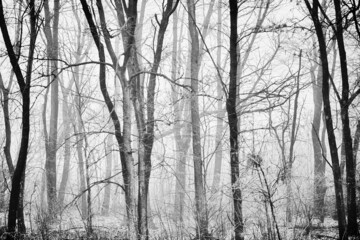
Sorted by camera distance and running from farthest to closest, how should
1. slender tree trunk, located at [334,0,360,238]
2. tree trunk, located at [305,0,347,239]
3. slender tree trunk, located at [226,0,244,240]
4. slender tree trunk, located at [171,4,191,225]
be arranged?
slender tree trunk, located at [171,4,191,225] → slender tree trunk, located at [334,0,360,238] → tree trunk, located at [305,0,347,239] → slender tree trunk, located at [226,0,244,240]

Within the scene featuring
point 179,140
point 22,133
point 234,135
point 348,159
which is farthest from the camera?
point 179,140

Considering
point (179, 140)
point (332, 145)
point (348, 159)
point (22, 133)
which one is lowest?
point (348, 159)

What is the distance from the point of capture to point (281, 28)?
845 cm

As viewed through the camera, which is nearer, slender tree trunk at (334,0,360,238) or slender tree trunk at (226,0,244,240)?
slender tree trunk at (226,0,244,240)

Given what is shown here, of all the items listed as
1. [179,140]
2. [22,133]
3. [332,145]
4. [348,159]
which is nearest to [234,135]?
[332,145]

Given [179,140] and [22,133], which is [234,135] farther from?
[179,140]

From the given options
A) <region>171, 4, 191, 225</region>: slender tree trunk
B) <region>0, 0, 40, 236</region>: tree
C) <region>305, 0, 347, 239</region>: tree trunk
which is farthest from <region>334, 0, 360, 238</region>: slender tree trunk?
<region>0, 0, 40, 236</region>: tree

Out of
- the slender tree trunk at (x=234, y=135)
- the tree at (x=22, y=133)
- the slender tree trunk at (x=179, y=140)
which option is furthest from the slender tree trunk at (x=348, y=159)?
the tree at (x=22, y=133)

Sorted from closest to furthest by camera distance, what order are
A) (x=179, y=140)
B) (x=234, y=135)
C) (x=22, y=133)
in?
(x=234, y=135) < (x=22, y=133) < (x=179, y=140)

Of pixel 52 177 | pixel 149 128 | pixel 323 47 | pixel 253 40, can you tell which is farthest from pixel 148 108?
pixel 253 40

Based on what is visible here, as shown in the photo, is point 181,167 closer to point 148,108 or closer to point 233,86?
point 148,108

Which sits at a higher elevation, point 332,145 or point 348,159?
point 332,145

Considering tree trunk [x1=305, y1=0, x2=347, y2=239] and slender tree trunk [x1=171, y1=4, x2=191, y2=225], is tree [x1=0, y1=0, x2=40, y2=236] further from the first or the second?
tree trunk [x1=305, y1=0, x2=347, y2=239]

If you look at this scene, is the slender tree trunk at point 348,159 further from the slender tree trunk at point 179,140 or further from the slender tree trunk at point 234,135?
the slender tree trunk at point 179,140
